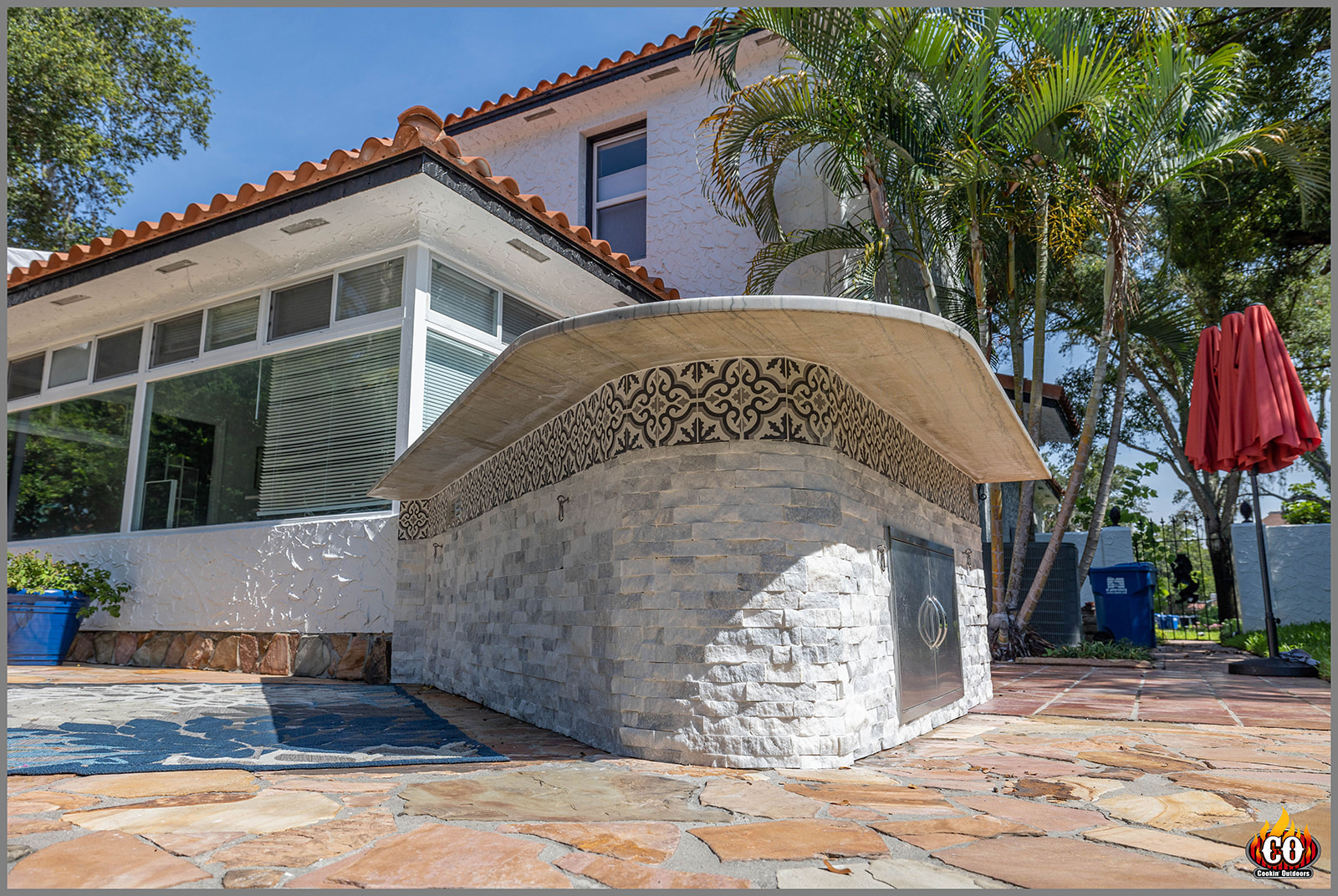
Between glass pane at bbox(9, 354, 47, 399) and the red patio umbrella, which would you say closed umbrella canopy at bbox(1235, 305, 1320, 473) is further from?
glass pane at bbox(9, 354, 47, 399)

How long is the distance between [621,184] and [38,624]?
26.4ft

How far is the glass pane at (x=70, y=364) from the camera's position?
8.70m

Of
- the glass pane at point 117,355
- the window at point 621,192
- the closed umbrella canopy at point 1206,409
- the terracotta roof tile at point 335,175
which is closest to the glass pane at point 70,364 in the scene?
the glass pane at point 117,355

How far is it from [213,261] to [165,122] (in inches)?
457

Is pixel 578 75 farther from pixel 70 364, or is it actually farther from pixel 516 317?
pixel 70 364

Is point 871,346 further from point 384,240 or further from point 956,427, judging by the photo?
point 384,240

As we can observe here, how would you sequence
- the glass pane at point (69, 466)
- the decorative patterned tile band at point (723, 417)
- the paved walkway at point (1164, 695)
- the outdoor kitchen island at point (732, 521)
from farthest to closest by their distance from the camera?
the glass pane at point (69, 466) < the paved walkway at point (1164, 695) < the decorative patterned tile band at point (723, 417) < the outdoor kitchen island at point (732, 521)

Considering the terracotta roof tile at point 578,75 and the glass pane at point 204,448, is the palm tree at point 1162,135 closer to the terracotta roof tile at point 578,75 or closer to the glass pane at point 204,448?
the terracotta roof tile at point 578,75

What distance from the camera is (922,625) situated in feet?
14.9

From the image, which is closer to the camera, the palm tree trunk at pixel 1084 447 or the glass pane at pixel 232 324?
the glass pane at pixel 232 324

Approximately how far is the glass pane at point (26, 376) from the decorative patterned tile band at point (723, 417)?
772 centimetres

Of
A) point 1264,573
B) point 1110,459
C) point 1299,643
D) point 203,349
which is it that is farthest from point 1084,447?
point 203,349

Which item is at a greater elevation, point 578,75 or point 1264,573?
point 578,75

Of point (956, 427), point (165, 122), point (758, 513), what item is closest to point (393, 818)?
point (758, 513)
